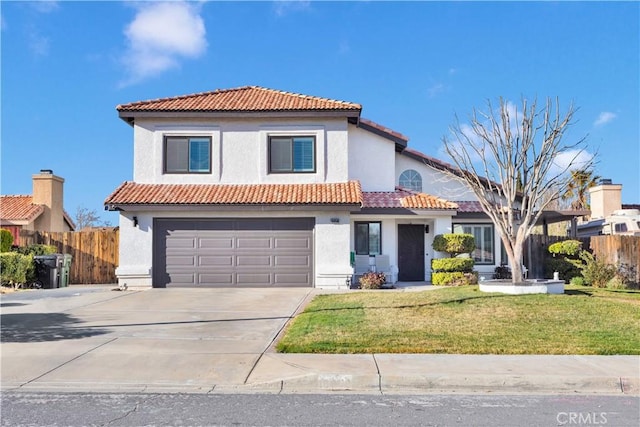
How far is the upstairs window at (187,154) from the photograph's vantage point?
1920 centimetres

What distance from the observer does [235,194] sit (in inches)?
717

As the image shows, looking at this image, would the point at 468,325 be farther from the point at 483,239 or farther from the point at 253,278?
the point at 483,239

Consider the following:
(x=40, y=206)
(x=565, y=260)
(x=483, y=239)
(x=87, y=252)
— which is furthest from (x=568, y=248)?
(x=40, y=206)

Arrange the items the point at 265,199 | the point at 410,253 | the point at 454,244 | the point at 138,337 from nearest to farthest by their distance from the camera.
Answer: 1. the point at 138,337
2. the point at 265,199
3. the point at 454,244
4. the point at 410,253

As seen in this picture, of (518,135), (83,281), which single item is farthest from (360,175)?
(83,281)

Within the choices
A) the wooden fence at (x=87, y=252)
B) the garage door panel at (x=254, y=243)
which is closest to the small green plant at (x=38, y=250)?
the wooden fence at (x=87, y=252)

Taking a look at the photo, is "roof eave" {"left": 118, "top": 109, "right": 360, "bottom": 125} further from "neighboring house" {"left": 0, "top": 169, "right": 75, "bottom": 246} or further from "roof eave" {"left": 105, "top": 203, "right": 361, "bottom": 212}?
"neighboring house" {"left": 0, "top": 169, "right": 75, "bottom": 246}

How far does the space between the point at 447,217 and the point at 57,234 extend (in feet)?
48.4

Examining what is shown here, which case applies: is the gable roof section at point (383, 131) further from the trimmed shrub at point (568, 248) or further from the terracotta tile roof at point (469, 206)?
the trimmed shrub at point (568, 248)

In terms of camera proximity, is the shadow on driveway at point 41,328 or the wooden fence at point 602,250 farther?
the wooden fence at point 602,250

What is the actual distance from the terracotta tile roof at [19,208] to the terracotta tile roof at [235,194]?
13038 mm

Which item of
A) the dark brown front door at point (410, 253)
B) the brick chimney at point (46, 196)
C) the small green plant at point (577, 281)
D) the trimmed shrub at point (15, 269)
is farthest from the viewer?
the brick chimney at point (46, 196)

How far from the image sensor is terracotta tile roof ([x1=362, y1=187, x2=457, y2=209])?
19.3 meters

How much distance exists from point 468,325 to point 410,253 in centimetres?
1038
